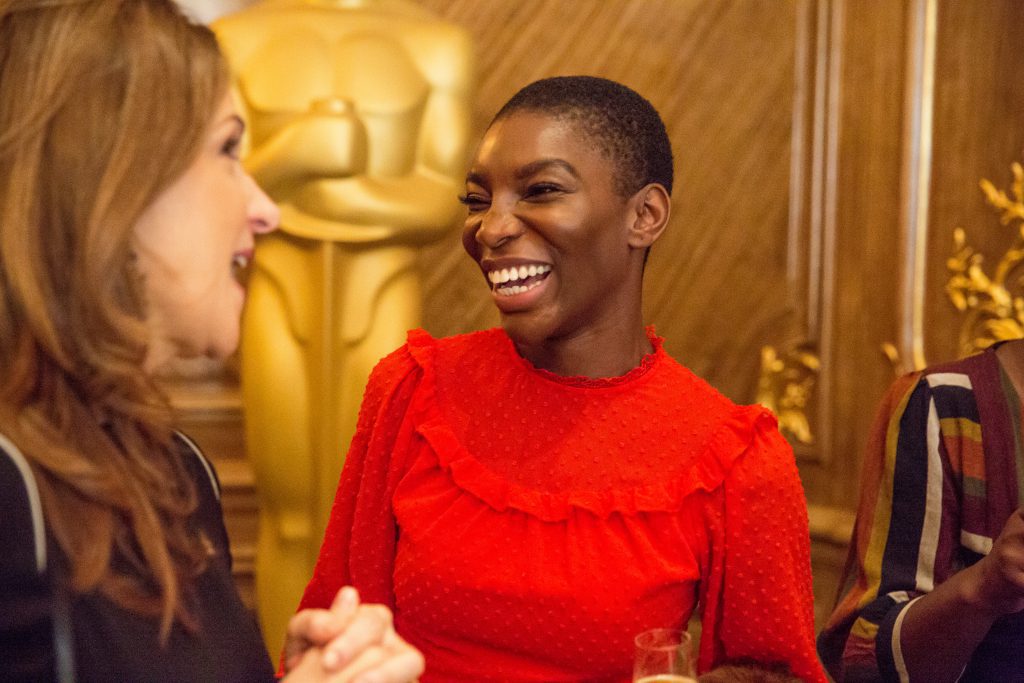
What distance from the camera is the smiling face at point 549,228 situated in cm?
157

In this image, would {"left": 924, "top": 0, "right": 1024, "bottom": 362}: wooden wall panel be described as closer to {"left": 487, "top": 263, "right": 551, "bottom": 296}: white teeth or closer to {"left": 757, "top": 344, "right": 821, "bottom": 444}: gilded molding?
{"left": 757, "top": 344, "right": 821, "bottom": 444}: gilded molding

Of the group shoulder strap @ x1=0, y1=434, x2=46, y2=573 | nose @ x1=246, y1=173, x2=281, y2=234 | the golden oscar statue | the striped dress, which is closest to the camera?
shoulder strap @ x1=0, y1=434, x2=46, y2=573

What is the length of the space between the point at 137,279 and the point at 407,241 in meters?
1.70

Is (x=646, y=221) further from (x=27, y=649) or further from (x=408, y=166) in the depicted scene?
(x=408, y=166)

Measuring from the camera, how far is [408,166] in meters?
2.77

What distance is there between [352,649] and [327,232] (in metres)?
1.75

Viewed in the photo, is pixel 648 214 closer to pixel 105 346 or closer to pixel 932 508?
pixel 932 508

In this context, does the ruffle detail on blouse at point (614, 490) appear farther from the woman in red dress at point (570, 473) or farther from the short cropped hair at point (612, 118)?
the short cropped hair at point (612, 118)

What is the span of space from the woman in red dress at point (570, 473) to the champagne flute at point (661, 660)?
0.81 ft

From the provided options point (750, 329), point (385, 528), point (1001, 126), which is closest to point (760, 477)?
point (385, 528)

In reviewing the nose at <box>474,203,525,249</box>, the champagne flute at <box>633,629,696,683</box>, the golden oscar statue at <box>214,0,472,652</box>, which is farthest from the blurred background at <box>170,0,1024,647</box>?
the champagne flute at <box>633,629,696,683</box>

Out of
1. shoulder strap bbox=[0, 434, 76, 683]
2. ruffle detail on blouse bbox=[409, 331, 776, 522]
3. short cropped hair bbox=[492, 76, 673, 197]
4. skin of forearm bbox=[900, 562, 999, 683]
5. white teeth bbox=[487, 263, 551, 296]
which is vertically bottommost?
skin of forearm bbox=[900, 562, 999, 683]

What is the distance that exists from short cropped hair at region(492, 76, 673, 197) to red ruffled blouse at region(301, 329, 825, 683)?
10.7 inches

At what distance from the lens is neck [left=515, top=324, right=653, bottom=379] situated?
1.64m
